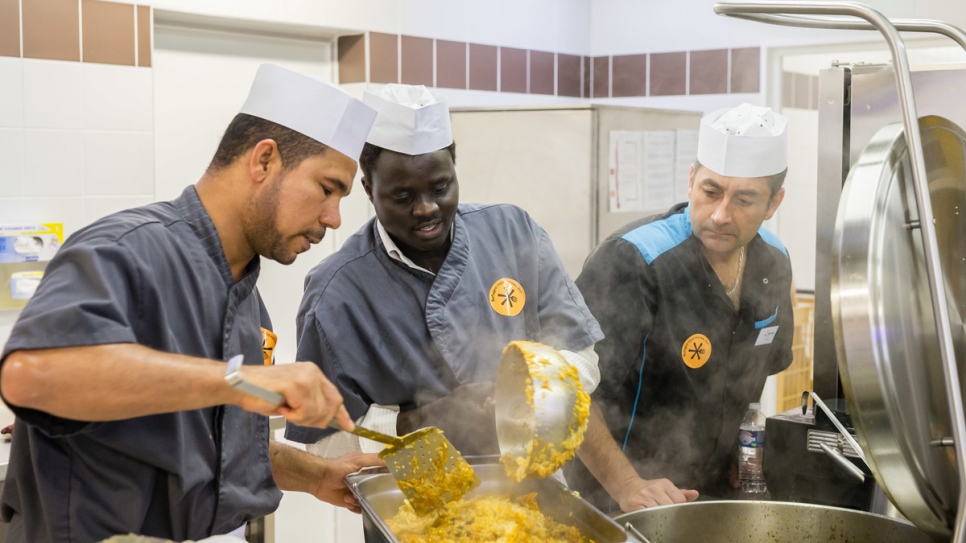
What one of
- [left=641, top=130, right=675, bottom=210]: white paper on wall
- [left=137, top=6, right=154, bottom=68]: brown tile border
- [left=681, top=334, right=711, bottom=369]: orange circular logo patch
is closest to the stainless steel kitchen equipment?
[left=641, top=130, right=675, bottom=210]: white paper on wall

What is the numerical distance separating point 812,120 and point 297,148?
3606 millimetres

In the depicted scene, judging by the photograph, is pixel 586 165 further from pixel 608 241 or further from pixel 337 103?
pixel 337 103

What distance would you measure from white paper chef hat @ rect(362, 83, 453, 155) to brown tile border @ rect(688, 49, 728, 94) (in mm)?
2622

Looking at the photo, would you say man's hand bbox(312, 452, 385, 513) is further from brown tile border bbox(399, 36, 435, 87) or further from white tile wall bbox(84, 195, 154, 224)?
brown tile border bbox(399, 36, 435, 87)

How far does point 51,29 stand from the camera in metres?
2.77

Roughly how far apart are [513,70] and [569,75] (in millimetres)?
474

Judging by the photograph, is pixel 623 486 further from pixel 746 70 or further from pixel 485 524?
pixel 746 70

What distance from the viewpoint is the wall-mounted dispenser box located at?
107 inches

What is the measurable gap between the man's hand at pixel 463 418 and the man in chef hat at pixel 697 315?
37 cm

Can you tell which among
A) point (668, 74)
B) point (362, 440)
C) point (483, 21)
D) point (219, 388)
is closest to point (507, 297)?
point (362, 440)

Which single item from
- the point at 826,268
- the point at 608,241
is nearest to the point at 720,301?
the point at 608,241

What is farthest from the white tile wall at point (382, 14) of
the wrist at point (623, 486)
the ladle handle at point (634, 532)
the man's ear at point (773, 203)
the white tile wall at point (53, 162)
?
the ladle handle at point (634, 532)

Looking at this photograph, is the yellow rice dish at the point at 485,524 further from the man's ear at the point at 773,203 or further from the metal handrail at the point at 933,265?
the man's ear at the point at 773,203

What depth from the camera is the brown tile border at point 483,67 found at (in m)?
3.99
